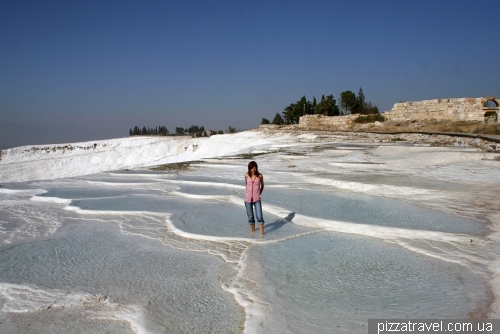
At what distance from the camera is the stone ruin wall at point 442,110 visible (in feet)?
61.6

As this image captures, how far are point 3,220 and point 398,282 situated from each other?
494 centimetres

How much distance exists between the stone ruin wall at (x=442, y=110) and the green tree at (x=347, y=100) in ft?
43.6

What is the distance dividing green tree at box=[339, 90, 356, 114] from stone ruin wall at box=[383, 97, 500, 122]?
43.6 ft

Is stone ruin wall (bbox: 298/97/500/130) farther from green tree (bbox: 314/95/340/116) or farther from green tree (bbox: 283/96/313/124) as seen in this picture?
green tree (bbox: 283/96/313/124)

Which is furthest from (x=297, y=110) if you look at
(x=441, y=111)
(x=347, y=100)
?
(x=441, y=111)

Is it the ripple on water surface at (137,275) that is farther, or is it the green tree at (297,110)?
the green tree at (297,110)

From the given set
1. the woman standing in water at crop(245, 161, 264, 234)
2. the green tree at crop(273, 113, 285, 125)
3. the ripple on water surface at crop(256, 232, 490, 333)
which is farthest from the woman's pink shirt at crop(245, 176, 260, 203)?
the green tree at crop(273, 113, 285, 125)

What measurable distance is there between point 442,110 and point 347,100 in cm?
1626

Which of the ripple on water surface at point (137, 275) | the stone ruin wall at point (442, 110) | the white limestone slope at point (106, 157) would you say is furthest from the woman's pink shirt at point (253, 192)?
the stone ruin wall at point (442, 110)

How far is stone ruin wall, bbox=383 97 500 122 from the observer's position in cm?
1877

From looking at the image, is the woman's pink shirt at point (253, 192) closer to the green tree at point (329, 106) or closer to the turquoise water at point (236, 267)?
the turquoise water at point (236, 267)

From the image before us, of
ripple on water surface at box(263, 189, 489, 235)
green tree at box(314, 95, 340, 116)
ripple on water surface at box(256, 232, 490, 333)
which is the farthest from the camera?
green tree at box(314, 95, 340, 116)

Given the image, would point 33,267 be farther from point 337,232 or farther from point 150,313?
point 337,232

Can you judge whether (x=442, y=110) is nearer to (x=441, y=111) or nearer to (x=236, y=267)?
(x=441, y=111)
